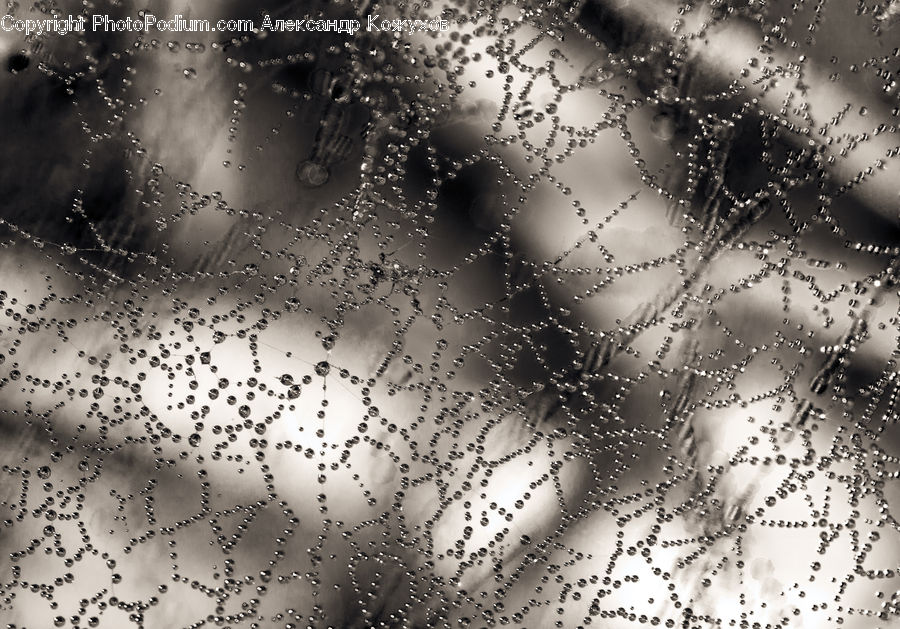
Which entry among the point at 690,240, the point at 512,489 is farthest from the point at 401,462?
the point at 690,240

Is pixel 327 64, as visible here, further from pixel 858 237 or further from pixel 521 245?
pixel 858 237

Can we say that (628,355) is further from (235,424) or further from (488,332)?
(235,424)

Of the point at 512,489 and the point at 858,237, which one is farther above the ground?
the point at 858,237

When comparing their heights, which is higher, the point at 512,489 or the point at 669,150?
the point at 669,150

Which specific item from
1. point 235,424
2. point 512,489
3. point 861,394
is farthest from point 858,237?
point 235,424

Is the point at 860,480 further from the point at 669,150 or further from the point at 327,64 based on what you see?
the point at 327,64

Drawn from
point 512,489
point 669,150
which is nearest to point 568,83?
point 669,150
